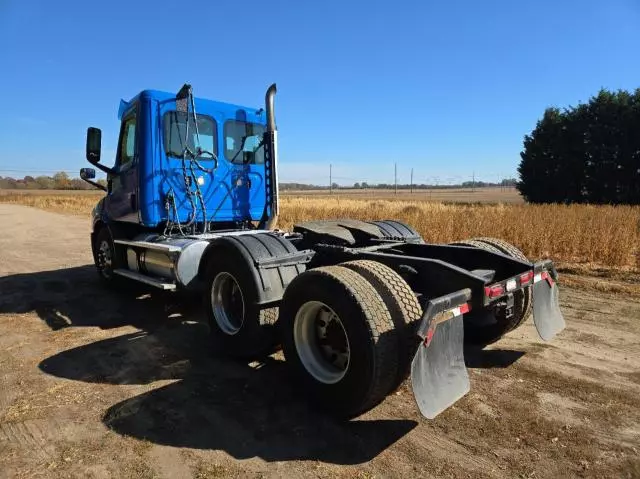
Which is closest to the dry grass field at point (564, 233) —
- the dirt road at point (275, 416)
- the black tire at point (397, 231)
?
the dirt road at point (275, 416)

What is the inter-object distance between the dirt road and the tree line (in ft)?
96.9

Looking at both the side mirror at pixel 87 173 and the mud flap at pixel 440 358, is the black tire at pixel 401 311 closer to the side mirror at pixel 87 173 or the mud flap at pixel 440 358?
the mud flap at pixel 440 358

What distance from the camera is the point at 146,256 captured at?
618 centimetres

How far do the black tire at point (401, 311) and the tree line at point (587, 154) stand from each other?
30847 mm

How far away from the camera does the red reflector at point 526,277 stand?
3670 mm

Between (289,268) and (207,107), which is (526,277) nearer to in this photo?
(289,268)

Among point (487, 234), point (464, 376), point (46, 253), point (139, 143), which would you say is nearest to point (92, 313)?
point (139, 143)

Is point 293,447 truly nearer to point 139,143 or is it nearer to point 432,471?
point 432,471

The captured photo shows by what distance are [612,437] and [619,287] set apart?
4.92 meters

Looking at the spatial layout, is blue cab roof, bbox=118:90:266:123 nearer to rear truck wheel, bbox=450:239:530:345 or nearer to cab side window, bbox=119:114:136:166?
cab side window, bbox=119:114:136:166

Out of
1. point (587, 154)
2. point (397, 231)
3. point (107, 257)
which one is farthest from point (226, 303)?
point (587, 154)

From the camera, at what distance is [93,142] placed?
6.79m

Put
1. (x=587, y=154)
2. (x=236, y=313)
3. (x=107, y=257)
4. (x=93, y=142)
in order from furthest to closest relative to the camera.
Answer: (x=587, y=154) → (x=107, y=257) → (x=93, y=142) → (x=236, y=313)

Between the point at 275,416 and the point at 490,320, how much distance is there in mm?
2232
